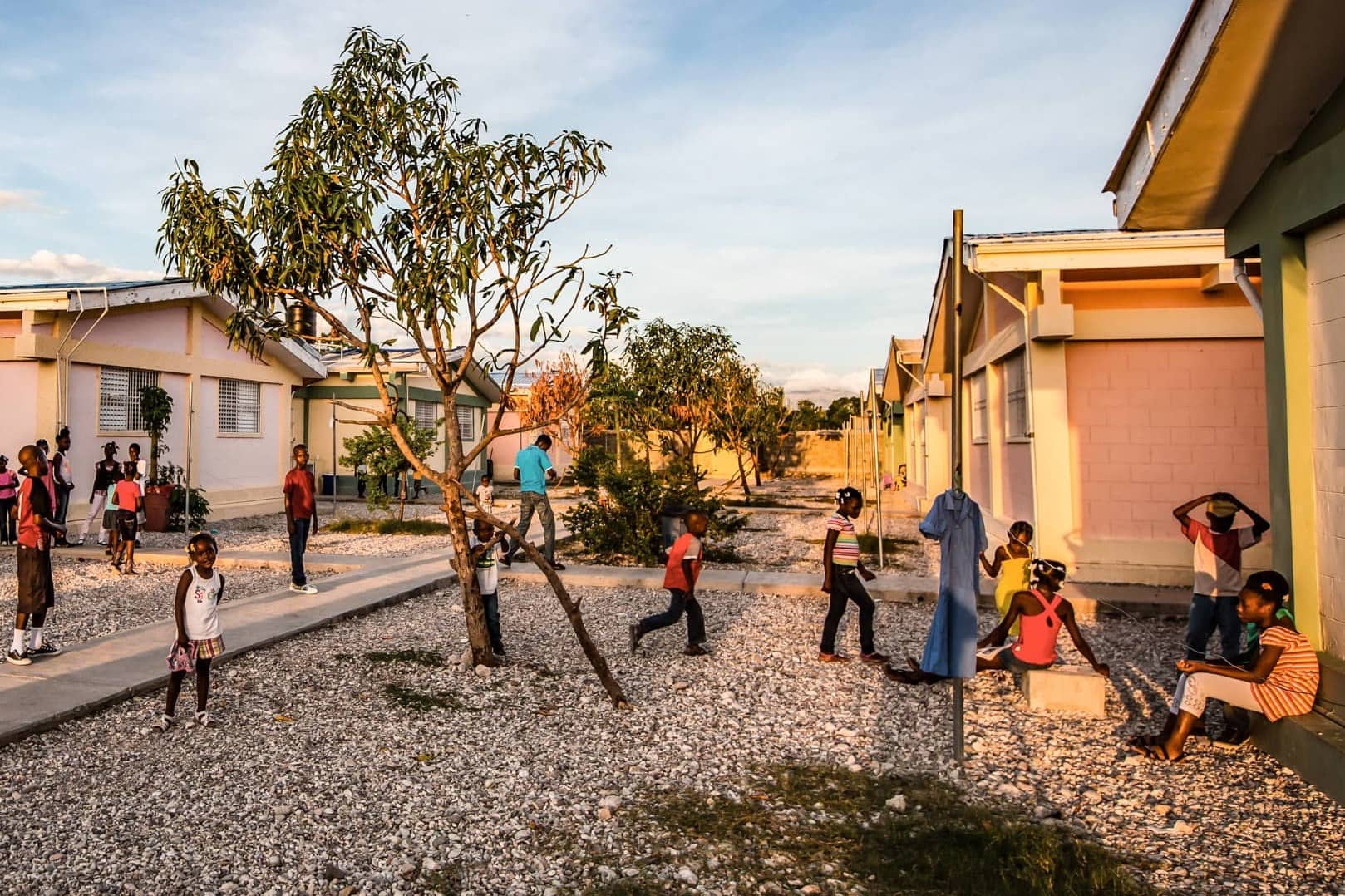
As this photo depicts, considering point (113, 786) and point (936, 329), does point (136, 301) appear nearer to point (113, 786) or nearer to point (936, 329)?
point (113, 786)

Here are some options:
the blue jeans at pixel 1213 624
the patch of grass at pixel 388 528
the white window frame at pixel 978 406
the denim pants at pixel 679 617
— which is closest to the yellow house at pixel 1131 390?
the white window frame at pixel 978 406

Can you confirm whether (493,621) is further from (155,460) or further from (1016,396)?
(155,460)

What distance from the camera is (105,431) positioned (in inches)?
559

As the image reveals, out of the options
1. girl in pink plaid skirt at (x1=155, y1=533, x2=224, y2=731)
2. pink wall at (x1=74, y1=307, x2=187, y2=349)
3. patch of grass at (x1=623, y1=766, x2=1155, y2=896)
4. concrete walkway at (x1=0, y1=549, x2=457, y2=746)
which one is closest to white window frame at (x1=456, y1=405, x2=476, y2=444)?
pink wall at (x1=74, y1=307, x2=187, y2=349)

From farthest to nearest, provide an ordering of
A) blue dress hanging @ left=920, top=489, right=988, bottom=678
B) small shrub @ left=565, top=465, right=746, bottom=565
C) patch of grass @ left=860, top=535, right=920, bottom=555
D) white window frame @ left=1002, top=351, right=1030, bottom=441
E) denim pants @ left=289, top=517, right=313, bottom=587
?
patch of grass @ left=860, top=535, right=920, bottom=555 < small shrub @ left=565, top=465, right=746, bottom=565 < white window frame @ left=1002, top=351, right=1030, bottom=441 < denim pants @ left=289, top=517, right=313, bottom=587 < blue dress hanging @ left=920, top=489, right=988, bottom=678

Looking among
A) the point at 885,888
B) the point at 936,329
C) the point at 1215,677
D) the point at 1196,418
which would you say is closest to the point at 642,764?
the point at 885,888

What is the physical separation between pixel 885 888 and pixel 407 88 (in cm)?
571

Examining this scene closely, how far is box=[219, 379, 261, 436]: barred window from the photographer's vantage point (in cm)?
1720

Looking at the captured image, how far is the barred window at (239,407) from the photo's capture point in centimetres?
1720

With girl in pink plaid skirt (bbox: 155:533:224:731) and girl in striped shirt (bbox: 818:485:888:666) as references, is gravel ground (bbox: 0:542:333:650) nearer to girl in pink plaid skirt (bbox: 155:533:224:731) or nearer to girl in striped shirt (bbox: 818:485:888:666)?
girl in pink plaid skirt (bbox: 155:533:224:731)

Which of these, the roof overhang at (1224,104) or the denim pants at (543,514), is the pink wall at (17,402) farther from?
the roof overhang at (1224,104)

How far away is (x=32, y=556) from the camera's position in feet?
20.2

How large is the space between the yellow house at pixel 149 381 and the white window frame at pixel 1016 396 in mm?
11628

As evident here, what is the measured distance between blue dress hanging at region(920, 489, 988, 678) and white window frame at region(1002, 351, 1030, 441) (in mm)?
6196
